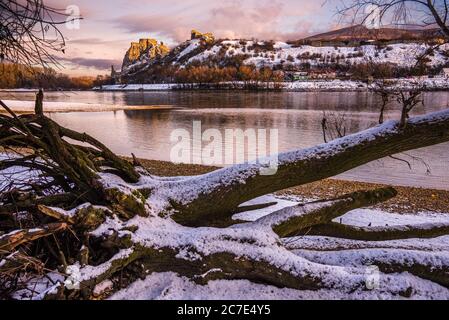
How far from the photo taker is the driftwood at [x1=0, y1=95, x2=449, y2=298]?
3490 mm

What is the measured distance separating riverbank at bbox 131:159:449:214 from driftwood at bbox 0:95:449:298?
513cm

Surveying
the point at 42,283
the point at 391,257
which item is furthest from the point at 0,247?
the point at 391,257

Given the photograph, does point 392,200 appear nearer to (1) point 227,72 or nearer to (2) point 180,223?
(2) point 180,223

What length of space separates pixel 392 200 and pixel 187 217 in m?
7.80

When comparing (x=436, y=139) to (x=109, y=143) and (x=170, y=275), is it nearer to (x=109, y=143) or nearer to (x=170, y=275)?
(x=170, y=275)

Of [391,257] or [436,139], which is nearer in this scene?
[391,257]

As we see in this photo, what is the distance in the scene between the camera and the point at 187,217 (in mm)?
4207

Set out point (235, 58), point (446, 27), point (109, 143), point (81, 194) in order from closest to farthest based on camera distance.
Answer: point (81, 194), point (446, 27), point (109, 143), point (235, 58)

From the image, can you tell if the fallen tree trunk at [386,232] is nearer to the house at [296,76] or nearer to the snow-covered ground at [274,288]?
the snow-covered ground at [274,288]

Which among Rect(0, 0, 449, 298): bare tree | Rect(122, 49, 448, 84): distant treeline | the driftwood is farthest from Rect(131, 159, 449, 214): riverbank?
Rect(122, 49, 448, 84): distant treeline

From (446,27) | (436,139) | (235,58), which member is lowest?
(436,139)

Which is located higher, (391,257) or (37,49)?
(37,49)
